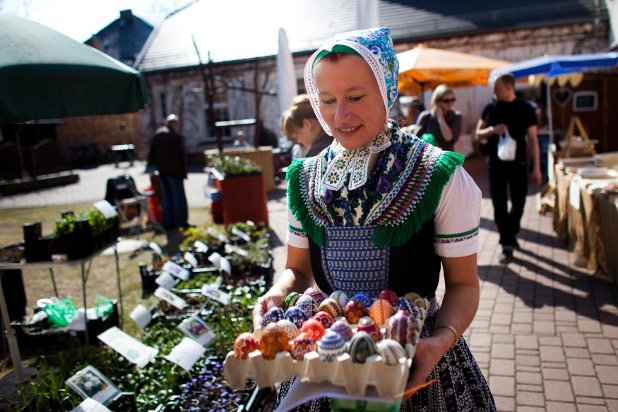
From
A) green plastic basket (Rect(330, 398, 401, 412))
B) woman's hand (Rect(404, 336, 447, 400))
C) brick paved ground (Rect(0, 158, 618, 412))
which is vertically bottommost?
brick paved ground (Rect(0, 158, 618, 412))

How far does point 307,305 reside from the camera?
53.9 inches

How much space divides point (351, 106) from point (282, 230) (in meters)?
6.61

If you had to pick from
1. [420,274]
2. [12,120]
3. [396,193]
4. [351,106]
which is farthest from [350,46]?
[12,120]

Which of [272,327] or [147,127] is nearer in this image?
[272,327]

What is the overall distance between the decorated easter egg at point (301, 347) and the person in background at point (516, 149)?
474 centimetres

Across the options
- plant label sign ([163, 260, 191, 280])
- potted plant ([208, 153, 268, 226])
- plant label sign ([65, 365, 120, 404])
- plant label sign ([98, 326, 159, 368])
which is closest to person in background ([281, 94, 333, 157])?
plant label sign ([163, 260, 191, 280])

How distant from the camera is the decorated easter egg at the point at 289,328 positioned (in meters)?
1.22

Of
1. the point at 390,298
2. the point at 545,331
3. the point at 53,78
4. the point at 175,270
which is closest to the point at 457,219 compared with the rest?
the point at 390,298

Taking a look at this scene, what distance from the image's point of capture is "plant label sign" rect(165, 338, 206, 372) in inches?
111

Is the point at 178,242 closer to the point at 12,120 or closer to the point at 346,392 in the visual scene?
the point at 12,120

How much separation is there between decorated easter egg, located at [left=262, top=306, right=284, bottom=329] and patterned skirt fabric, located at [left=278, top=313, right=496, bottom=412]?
287 mm

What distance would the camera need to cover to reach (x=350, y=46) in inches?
52.3

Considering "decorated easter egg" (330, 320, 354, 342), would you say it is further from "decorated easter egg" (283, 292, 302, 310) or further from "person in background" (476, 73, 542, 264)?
"person in background" (476, 73, 542, 264)

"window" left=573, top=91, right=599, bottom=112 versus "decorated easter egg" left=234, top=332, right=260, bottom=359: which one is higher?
"window" left=573, top=91, right=599, bottom=112
